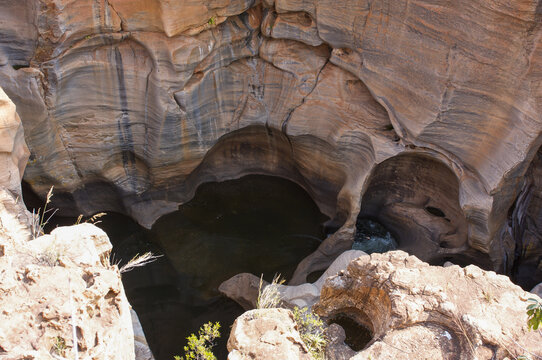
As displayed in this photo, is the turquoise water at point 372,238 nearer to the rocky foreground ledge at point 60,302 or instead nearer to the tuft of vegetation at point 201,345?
the tuft of vegetation at point 201,345

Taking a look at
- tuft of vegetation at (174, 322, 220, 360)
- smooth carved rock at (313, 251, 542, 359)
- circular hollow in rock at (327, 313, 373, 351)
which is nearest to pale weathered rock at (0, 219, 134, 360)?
tuft of vegetation at (174, 322, 220, 360)

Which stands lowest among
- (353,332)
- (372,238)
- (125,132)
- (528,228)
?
(372,238)

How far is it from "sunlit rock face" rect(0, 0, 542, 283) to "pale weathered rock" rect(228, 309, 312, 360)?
11.8 ft

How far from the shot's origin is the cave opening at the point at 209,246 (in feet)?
24.7

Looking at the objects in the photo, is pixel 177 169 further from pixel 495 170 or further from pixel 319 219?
pixel 495 170

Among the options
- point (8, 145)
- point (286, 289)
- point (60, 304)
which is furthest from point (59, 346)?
point (286, 289)

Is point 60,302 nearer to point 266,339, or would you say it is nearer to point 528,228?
point 266,339

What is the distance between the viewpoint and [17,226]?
4961mm

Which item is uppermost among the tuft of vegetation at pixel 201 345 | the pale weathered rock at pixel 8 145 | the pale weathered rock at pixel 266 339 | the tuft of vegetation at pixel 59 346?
the pale weathered rock at pixel 8 145

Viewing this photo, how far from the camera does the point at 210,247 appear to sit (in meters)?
8.42

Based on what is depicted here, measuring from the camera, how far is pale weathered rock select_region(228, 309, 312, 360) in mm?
3896

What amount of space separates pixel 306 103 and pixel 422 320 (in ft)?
15.2

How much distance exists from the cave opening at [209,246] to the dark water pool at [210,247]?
0.02 metres

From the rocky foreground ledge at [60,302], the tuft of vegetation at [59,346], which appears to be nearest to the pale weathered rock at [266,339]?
the rocky foreground ledge at [60,302]
